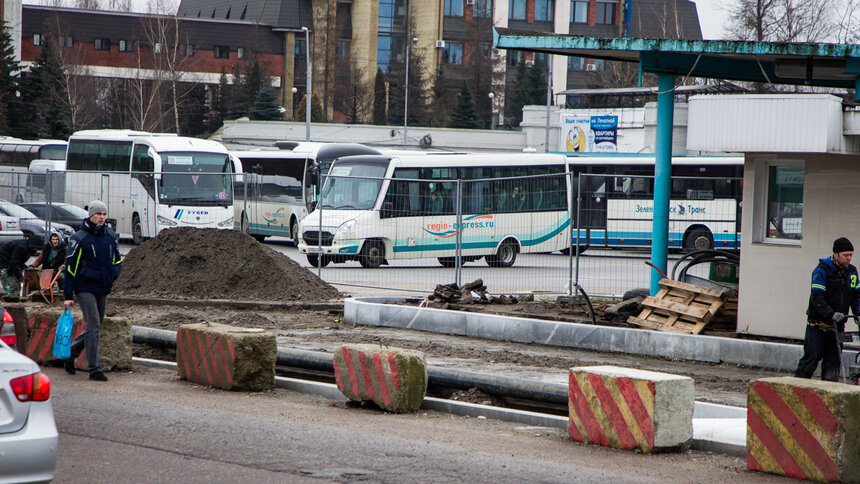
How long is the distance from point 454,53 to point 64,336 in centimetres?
8084

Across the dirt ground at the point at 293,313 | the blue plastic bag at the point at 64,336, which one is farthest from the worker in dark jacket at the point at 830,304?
the blue plastic bag at the point at 64,336

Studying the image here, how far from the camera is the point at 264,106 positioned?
6956 cm

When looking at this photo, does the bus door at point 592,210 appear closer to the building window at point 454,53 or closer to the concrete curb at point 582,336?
the concrete curb at point 582,336

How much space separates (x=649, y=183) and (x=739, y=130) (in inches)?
595

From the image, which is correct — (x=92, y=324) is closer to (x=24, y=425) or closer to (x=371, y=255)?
(x=24, y=425)

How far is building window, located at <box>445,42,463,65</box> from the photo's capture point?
88.9 m

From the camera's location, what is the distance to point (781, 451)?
284 inches

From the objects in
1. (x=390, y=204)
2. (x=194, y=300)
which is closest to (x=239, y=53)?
(x=390, y=204)

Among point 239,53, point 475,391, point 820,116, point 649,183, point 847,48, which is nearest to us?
point 475,391

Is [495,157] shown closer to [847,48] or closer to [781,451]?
[847,48]

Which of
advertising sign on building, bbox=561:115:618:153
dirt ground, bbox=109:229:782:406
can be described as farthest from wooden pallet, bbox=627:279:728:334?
advertising sign on building, bbox=561:115:618:153

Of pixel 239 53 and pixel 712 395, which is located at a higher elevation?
pixel 239 53

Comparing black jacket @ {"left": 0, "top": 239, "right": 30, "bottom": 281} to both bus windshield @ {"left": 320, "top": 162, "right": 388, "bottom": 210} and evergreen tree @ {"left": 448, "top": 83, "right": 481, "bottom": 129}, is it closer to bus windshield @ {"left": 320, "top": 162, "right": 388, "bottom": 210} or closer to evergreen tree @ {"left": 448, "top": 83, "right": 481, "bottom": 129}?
bus windshield @ {"left": 320, "top": 162, "right": 388, "bottom": 210}

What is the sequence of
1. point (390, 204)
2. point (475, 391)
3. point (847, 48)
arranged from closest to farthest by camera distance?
point (475, 391), point (847, 48), point (390, 204)
